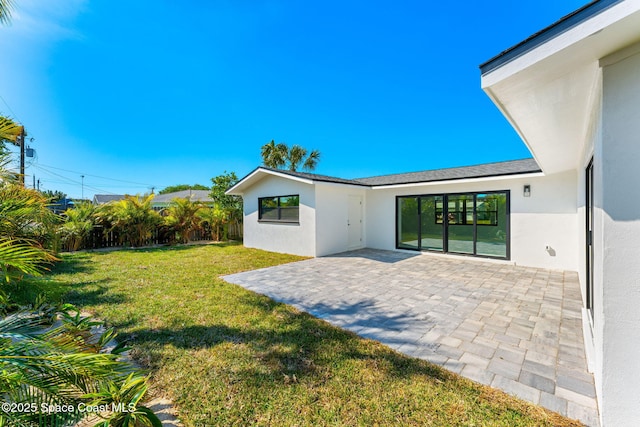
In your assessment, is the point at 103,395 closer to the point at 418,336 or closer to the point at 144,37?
the point at 418,336

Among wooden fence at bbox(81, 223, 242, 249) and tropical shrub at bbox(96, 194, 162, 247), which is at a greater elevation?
tropical shrub at bbox(96, 194, 162, 247)

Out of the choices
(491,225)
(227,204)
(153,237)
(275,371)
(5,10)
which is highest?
(5,10)

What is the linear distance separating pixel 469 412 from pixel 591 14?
3280 millimetres

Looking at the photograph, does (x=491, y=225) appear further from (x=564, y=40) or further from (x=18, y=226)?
(x=18, y=226)

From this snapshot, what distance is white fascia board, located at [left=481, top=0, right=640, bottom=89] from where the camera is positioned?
1551 millimetres

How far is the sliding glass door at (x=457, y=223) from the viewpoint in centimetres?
867

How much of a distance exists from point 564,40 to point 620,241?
1606mm

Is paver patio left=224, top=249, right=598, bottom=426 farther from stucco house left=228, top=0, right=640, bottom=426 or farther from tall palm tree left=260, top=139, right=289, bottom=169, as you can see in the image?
tall palm tree left=260, top=139, right=289, bottom=169

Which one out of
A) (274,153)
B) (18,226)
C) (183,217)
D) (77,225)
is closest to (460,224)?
(18,226)

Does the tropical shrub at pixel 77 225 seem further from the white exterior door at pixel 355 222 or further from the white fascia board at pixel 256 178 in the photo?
the white exterior door at pixel 355 222

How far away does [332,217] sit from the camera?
35.1ft

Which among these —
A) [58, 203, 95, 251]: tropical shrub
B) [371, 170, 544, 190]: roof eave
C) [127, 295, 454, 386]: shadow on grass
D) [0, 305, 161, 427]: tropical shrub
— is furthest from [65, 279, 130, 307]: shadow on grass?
[371, 170, 544, 190]: roof eave

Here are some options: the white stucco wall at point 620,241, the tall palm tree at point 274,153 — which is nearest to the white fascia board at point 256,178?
the white stucco wall at point 620,241

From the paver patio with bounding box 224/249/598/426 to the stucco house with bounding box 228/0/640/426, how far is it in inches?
13.1
